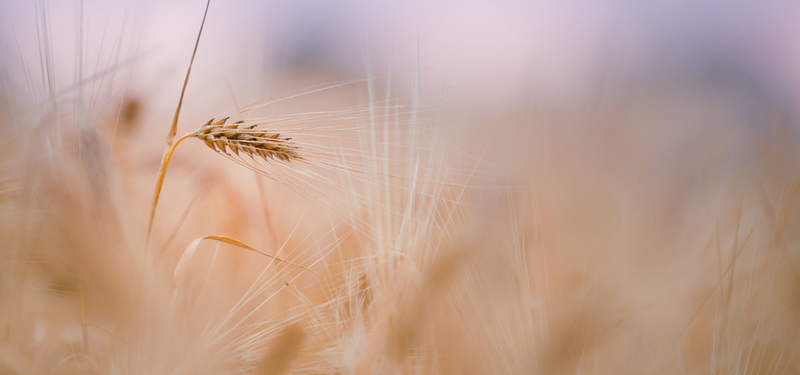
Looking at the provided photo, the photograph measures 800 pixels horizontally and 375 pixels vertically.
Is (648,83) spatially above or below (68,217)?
above

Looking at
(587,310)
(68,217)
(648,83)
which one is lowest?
(587,310)

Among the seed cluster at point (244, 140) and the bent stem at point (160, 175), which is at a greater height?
the seed cluster at point (244, 140)

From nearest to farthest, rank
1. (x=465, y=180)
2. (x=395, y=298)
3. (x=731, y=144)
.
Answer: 1. (x=395, y=298)
2. (x=465, y=180)
3. (x=731, y=144)

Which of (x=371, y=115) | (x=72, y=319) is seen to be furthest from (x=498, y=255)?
(x=72, y=319)

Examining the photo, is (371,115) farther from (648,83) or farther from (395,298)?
(648,83)

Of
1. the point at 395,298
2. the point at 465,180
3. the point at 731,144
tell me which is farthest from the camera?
the point at 731,144

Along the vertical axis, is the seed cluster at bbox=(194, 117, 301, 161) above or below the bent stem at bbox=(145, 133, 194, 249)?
above

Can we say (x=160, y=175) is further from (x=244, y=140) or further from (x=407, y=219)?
(x=407, y=219)

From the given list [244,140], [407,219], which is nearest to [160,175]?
[244,140]
